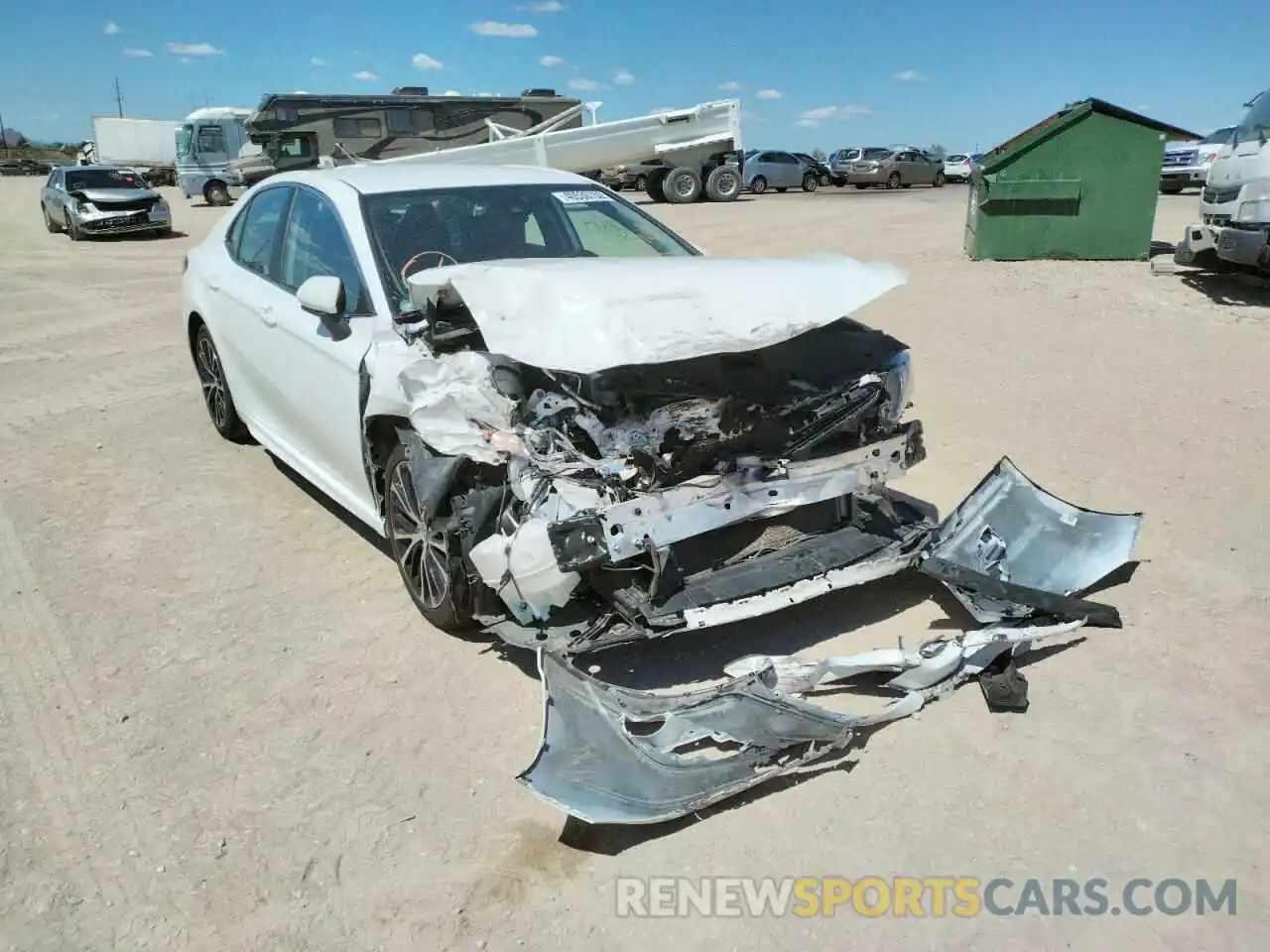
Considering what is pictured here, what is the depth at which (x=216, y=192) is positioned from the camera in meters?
30.4

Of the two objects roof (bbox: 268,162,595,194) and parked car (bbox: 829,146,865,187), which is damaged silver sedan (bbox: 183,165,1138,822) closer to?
roof (bbox: 268,162,595,194)

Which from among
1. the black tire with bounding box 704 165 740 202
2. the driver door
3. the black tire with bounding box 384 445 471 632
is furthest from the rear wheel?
the black tire with bounding box 384 445 471 632

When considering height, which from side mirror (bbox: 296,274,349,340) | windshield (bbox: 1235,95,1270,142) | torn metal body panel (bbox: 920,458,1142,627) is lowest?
torn metal body panel (bbox: 920,458,1142,627)

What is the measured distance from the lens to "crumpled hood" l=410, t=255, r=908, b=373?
3172 mm

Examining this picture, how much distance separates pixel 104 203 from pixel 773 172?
67.4 feet

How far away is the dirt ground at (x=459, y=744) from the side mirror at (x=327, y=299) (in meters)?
1.18

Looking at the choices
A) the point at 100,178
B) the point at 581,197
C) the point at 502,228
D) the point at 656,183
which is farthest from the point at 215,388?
the point at 656,183

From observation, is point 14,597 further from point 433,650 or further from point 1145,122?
point 1145,122

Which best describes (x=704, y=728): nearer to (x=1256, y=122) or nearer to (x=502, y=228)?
(x=502, y=228)

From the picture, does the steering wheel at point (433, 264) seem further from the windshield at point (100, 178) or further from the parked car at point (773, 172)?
the parked car at point (773, 172)

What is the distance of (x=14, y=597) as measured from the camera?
430 centimetres

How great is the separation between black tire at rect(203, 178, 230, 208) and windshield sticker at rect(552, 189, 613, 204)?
94.9ft

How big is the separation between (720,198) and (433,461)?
913 inches

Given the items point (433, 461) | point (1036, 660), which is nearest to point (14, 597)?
point (433, 461)
